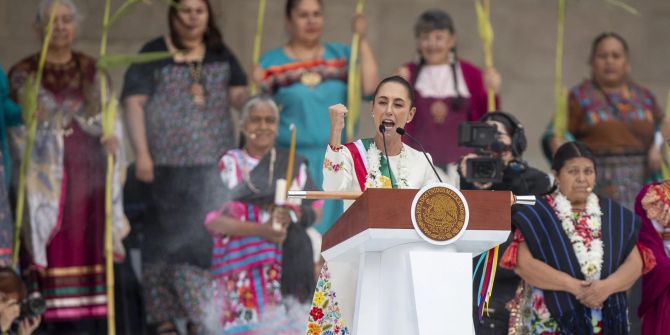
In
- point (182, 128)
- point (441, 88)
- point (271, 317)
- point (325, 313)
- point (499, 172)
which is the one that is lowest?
point (271, 317)

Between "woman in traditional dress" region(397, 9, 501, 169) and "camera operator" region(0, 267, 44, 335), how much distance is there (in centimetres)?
217

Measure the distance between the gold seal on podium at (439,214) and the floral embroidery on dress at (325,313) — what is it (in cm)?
77

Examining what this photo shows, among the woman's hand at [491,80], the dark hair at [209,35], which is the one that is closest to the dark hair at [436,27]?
the woman's hand at [491,80]

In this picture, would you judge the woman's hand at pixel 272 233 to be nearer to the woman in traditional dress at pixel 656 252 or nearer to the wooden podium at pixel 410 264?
the woman in traditional dress at pixel 656 252

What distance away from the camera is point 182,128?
711cm

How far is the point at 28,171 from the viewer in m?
7.05

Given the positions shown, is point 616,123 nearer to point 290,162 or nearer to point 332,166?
point 290,162

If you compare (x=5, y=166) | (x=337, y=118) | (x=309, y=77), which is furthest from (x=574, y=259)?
(x=5, y=166)

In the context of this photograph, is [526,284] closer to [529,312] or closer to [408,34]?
[529,312]

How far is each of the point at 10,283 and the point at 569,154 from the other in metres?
2.67

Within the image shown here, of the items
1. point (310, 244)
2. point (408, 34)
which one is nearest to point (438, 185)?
point (310, 244)

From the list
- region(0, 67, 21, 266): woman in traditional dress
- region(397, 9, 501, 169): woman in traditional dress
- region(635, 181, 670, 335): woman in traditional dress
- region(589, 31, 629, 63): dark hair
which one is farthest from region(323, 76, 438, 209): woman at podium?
region(589, 31, 629, 63): dark hair

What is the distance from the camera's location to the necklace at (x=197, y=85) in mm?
7086

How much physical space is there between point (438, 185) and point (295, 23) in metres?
3.58
